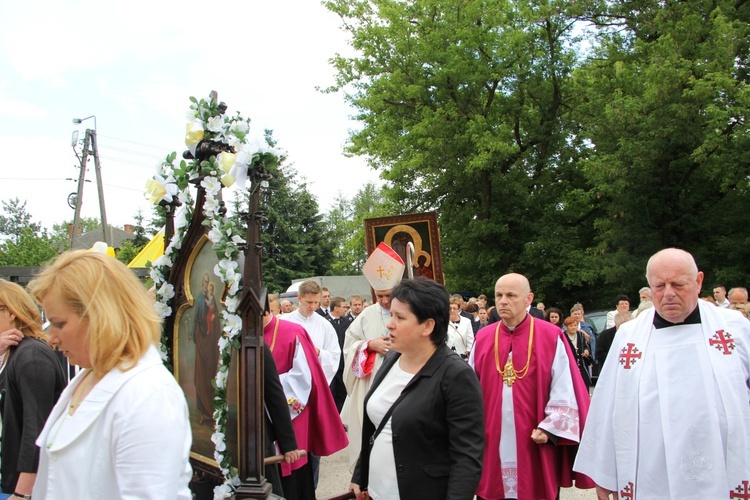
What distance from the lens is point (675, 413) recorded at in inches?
138

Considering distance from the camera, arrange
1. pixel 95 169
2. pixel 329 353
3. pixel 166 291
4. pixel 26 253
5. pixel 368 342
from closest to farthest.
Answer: pixel 166 291, pixel 368 342, pixel 329 353, pixel 95 169, pixel 26 253

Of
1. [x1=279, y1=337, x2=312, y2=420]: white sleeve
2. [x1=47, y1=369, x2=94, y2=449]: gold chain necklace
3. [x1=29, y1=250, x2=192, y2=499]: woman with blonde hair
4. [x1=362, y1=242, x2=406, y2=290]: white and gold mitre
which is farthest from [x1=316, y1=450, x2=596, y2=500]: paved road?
[x1=29, y1=250, x2=192, y2=499]: woman with blonde hair

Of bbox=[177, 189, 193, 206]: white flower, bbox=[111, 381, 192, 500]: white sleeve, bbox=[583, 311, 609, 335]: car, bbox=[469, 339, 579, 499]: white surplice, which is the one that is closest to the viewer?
bbox=[111, 381, 192, 500]: white sleeve

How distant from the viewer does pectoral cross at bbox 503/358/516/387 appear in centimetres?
456

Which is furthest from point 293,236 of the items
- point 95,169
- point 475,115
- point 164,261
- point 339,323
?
point 164,261

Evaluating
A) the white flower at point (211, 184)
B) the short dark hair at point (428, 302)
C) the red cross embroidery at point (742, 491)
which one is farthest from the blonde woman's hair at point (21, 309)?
the red cross embroidery at point (742, 491)

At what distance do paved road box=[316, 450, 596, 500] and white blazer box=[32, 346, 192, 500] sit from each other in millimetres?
5064

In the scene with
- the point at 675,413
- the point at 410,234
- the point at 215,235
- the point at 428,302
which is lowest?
the point at 675,413

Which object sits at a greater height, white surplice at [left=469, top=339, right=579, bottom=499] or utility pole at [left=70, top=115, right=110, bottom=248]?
utility pole at [left=70, top=115, right=110, bottom=248]

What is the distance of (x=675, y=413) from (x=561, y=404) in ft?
3.14

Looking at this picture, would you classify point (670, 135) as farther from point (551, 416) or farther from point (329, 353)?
point (551, 416)

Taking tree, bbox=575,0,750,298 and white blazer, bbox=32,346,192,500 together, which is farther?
tree, bbox=575,0,750,298

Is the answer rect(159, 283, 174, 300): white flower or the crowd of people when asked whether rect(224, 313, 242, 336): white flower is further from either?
rect(159, 283, 174, 300): white flower

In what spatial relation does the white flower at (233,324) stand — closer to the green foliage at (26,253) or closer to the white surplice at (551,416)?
the white surplice at (551,416)
